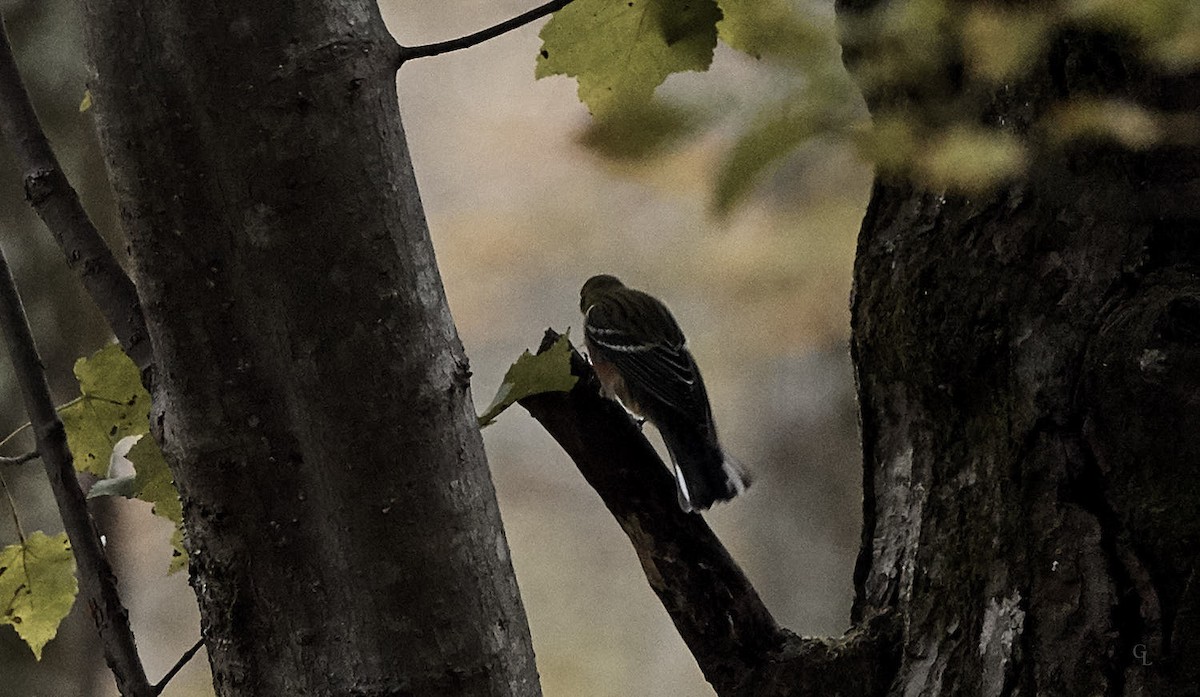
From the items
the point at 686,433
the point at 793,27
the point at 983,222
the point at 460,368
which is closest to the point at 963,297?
the point at 983,222

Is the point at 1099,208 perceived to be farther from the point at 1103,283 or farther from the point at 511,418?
the point at 511,418

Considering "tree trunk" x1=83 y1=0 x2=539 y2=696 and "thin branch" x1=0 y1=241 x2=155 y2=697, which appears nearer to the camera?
"tree trunk" x1=83 y1=0 x2=539 y2=696

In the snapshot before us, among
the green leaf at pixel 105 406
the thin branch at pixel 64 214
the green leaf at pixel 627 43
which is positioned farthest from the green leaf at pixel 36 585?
the green leaf at pixel 627 43

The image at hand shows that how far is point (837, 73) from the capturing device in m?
0.42

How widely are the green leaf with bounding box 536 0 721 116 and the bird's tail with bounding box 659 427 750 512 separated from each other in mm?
315

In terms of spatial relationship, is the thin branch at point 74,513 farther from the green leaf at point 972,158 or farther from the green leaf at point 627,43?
the green leaf at point 972,158

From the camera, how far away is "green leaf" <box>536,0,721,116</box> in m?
0.50

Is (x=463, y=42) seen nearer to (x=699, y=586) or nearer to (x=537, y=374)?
(x=537, y=374)

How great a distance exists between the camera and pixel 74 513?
44 cm

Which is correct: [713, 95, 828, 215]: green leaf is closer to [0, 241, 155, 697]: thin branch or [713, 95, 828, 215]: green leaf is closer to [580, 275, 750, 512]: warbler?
[0, 241, 155, 697]: thin branch

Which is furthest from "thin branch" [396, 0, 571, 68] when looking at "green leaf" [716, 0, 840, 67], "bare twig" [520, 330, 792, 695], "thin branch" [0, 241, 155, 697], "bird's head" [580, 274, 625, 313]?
"bird's head" [580, 274, 625, 313]

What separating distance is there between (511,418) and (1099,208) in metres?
0.88

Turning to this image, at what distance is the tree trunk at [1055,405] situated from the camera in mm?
466

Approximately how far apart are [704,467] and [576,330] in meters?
0.45
